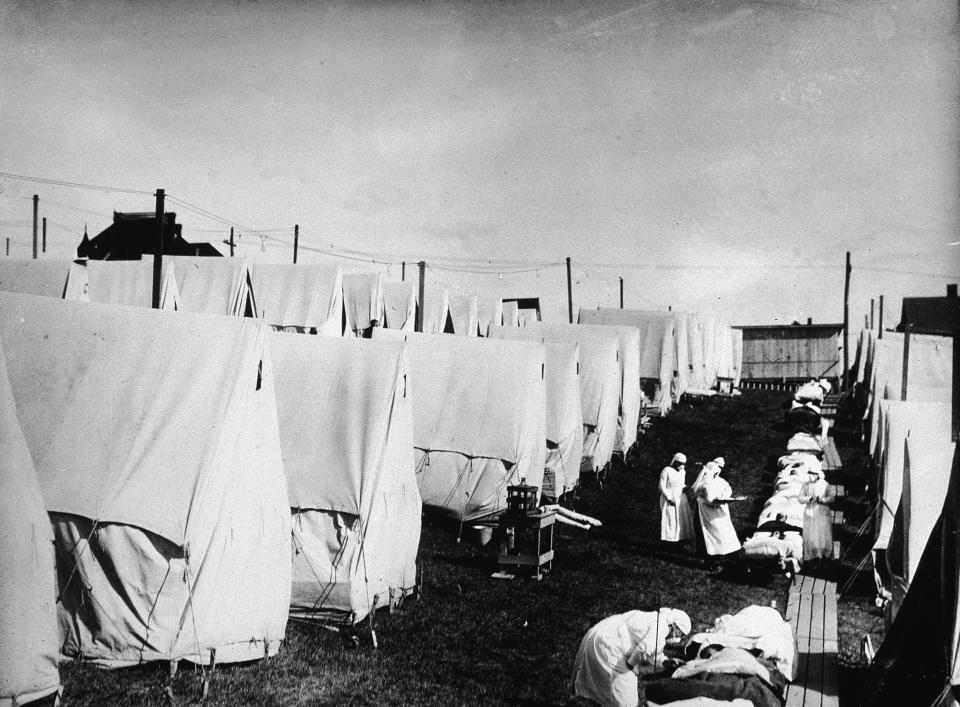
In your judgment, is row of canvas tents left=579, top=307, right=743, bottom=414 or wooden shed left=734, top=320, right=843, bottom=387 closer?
row of canvas tents left=579, top=307, right=743, bottom=414

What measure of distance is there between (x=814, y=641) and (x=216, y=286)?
58.8ft

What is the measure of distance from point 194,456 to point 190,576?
119 centimetres

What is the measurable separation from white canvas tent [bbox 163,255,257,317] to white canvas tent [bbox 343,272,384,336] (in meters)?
2.98

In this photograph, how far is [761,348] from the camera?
133 ft

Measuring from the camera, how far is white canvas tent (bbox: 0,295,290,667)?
846 centimetres

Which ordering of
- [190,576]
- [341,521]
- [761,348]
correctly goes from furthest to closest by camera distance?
1. [761,348]
2. [341,521]
3. [190,576]

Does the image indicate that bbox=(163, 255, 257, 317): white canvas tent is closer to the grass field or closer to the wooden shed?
the grass field

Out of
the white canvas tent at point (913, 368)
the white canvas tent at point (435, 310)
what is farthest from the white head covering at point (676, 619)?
the white canvas tent at point (435, 310)

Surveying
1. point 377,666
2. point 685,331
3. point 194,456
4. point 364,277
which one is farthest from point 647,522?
point 685,331

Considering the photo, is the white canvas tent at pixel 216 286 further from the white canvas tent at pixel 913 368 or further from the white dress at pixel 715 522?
the white canvas tent at pixel 913 368

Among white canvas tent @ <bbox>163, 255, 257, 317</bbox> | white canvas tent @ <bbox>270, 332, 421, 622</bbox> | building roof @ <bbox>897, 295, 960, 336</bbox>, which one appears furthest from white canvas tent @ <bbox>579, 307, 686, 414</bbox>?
building roof @ <bbox>897, 295, 960, 336</bbox>

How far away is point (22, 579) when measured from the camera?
Result: 641 centimetres

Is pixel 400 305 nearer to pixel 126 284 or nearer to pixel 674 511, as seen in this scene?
pixel 126 284

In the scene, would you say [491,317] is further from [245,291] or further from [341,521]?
[341,521]
